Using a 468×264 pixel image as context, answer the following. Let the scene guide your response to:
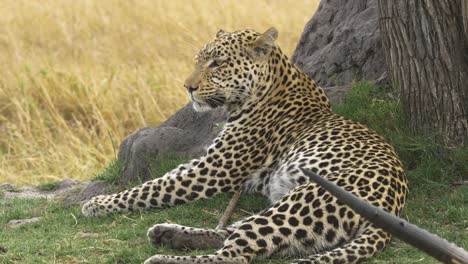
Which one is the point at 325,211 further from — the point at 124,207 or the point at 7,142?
the point at 7,142

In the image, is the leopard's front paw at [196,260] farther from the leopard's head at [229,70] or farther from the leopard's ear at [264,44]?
the leopard's ear at [264,44]

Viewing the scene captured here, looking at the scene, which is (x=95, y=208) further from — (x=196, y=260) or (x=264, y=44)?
(x=196, y=260)

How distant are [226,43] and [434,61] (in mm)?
1513

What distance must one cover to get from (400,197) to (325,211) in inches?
24.2

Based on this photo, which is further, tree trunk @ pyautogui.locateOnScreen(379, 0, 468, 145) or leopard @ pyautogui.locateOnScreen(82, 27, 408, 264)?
tree trunk @ pyautogui.locateOnScreen(379, 0, 468, 145)

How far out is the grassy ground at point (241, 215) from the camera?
509 centimetres

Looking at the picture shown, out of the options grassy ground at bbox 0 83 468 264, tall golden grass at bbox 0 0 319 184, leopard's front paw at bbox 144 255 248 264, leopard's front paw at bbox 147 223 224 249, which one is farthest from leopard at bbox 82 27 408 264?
tall golden grass at bbox 0 0 319 184

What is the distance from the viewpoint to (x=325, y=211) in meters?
4.45

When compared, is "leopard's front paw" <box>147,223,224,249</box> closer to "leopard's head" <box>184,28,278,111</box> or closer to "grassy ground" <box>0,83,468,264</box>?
"grassy ground" <box>0,83,468,264</box>

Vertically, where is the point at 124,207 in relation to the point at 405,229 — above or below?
below

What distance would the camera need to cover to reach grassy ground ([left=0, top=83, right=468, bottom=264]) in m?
5.09

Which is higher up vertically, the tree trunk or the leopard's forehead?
the leopard's forehead

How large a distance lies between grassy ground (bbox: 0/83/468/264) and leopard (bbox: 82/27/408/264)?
114 mm

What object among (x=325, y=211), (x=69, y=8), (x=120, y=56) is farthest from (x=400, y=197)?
(x=69, y=8)
